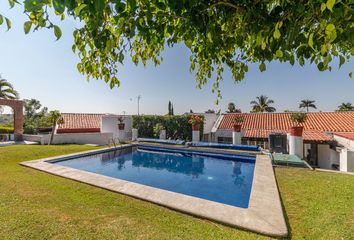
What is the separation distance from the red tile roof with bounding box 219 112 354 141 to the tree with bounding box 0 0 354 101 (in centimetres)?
1655

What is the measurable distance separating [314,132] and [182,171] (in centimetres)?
1321

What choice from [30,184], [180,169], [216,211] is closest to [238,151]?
[180,169]

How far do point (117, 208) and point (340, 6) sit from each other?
5948mm

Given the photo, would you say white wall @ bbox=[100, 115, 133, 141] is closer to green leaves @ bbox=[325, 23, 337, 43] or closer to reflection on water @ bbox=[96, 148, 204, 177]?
reflection on water @ bbox=[96, 148, 204, 177]

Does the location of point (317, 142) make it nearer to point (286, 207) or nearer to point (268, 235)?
point (286, 207)

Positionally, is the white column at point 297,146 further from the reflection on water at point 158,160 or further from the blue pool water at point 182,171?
the reflection on water at point 158,160

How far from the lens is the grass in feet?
13.6

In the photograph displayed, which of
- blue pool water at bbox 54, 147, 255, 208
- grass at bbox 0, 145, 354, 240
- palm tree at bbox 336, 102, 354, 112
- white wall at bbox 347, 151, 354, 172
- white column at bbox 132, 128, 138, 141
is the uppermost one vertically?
palm tree at bbox 336, 102, 354, 112

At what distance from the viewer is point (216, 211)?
523cm

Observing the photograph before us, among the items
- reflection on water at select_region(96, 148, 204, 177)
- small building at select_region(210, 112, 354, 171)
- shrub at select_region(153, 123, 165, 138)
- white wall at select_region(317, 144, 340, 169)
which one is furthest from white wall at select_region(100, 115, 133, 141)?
white wall at select_region(317, 144, 340, 169)

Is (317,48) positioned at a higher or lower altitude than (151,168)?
higher

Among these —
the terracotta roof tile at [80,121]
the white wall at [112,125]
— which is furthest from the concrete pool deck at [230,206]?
the terracotta roof tile at [80,121]

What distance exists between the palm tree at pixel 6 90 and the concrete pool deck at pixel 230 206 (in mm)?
28658

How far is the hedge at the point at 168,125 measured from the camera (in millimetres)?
22094
